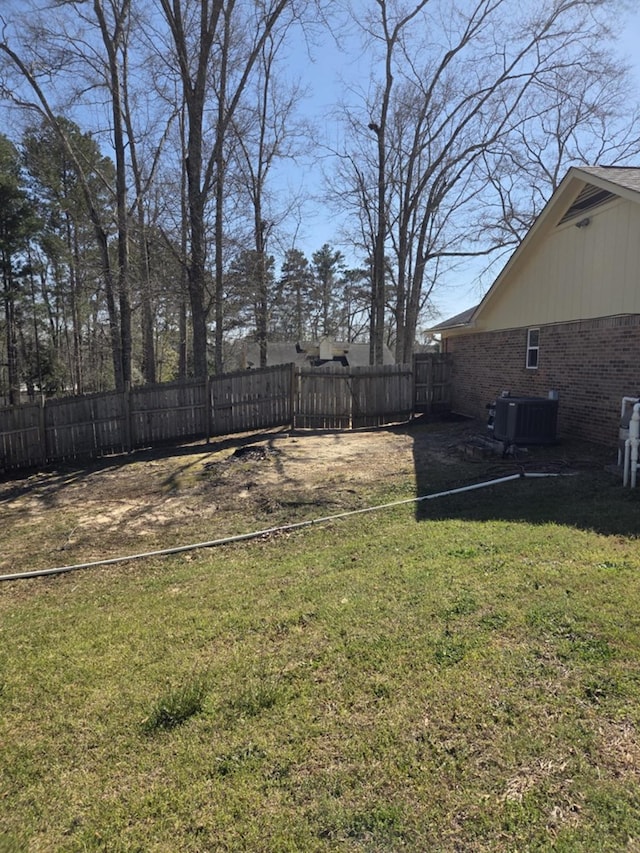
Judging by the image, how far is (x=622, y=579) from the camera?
3.31 m

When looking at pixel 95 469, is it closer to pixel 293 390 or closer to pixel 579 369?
pixel 293 390

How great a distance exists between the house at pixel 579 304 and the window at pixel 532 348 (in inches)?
0.9

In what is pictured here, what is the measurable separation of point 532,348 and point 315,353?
23.4 metres

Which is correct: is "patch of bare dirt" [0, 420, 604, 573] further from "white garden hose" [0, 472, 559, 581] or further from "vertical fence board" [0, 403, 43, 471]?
"vertical fence board" [0, 403, 43, 471]

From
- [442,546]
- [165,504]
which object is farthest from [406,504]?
[165,504]

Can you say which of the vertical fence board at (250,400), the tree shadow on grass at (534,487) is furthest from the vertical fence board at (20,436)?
the tree shadow on grass at (534,487)

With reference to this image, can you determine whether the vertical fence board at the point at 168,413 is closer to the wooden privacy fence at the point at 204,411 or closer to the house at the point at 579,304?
the wooden privacy fence at the point at 204,411

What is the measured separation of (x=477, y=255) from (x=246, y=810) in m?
25.5

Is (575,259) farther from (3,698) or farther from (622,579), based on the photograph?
(3,698)

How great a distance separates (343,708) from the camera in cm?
233

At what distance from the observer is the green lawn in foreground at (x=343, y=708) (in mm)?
1732

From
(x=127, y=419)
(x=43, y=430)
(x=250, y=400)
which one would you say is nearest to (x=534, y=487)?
(x=250, y=400)

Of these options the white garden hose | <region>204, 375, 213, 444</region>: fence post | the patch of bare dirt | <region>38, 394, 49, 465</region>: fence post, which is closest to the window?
the patch of bare dirt

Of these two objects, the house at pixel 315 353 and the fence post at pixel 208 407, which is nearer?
the fence post at pixel 208 407
